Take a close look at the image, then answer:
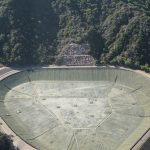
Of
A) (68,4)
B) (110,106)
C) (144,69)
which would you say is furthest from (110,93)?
(68,4)

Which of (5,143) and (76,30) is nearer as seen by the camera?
(5,143)

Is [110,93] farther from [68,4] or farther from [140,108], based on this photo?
[68,4]

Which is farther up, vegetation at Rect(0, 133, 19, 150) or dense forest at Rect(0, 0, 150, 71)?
dense forest at Rect(0, 0, 150, 71)

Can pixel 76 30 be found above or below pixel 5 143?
above

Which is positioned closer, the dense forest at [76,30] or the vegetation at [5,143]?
the vegetation at [5,143]

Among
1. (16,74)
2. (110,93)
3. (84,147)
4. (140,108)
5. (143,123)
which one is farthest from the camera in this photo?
(16,74)

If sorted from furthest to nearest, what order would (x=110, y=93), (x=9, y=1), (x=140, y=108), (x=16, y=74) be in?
(x=9, y=1) < (x=16, y=74) < (x=110, y=93) < (x=140, y=108)

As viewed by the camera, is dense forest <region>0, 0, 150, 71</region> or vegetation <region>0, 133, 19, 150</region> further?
dense forest <region>0, 0, 150, 71</region>

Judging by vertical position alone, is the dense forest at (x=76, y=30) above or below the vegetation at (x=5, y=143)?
above
